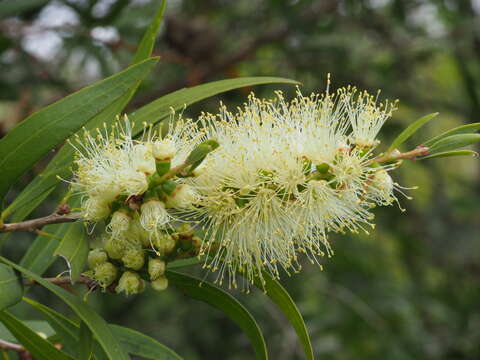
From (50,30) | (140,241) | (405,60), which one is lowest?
(140,241)

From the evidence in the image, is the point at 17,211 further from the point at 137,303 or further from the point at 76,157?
the point at 137,303

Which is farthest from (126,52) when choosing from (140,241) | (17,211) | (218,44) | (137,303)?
(140,241)

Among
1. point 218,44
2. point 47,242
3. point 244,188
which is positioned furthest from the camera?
point 218,44

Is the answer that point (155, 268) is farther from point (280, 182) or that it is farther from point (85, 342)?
point (280, 182)

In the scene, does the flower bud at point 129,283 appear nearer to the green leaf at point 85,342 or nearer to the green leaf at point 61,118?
the green leaf at point 85,342

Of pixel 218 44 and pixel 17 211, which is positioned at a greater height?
pixel 218 44

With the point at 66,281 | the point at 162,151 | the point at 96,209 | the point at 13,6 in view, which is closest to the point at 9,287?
the point at 66,281
